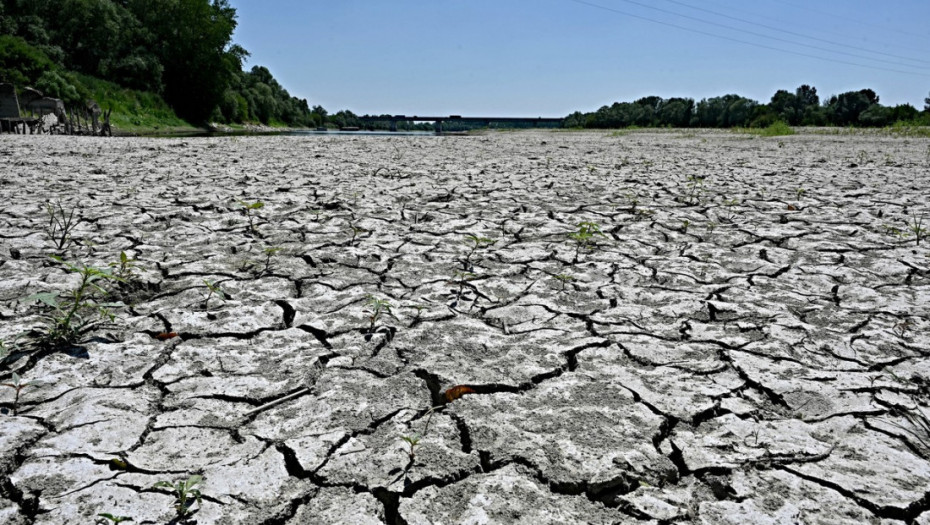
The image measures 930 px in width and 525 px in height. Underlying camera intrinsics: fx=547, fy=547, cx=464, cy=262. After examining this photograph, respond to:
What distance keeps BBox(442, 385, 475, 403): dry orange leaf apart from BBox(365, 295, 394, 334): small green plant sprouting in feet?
1.72

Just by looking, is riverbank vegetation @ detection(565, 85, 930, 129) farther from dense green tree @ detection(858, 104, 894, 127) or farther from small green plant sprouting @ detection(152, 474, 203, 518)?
small green plant sprouting @ detection(152, 474, 203, 518)

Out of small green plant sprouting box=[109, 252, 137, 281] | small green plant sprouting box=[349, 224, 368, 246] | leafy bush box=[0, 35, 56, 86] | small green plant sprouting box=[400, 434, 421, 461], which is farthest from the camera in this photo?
leafy bush box=[0, 35, 56, 86]

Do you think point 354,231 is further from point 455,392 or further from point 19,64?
point 19,64

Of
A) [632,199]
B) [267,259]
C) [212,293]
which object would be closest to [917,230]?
[632,199]

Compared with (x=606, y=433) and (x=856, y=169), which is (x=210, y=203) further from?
(x=856, y=169)

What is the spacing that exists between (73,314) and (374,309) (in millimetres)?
1086

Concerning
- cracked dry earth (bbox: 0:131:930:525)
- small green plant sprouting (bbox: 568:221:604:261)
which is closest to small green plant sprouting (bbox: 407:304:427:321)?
cracked dry earth (bbox: 0:131:930:525)

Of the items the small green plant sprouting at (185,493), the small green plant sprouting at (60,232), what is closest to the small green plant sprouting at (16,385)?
the small green plant sprouting at (185,493)

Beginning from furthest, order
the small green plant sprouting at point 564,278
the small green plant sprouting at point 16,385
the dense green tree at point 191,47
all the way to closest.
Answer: the dense green tree at point 191,47, the small green plant sprouting at point 564,278, the small green plant sprouting at point 16,385

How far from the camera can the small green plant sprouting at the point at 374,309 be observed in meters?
2.11

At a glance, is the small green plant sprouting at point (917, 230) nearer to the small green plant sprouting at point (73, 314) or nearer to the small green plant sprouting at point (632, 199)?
the small green plant sprouting at point (632, 199)

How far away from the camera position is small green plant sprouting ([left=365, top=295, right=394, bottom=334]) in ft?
6.93

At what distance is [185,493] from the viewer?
1144 millimetres

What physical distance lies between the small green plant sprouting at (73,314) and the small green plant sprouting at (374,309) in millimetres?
947
